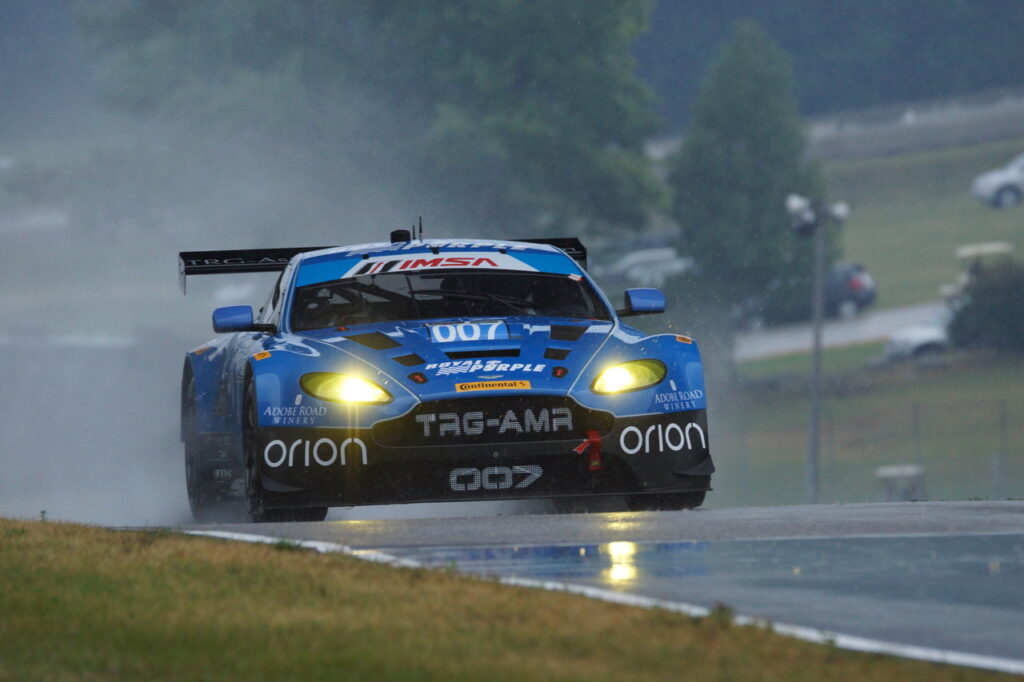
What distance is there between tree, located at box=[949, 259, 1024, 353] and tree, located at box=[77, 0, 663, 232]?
11.0 m

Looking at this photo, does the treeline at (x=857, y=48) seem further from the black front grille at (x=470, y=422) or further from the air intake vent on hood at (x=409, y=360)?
the black front grille at (x=470, y=422)

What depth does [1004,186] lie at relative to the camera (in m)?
79.4

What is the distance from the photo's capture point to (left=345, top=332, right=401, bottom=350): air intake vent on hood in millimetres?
10070

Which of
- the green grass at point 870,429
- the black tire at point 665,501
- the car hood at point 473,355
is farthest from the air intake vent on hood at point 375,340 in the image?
the green grass at point 870,429

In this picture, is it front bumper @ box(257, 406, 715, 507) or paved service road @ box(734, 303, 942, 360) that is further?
A: paved service road @ box(734, 303, 942, 360)

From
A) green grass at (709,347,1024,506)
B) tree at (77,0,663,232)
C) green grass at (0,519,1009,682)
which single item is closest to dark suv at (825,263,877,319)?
green grass at (709,347,1024,506)

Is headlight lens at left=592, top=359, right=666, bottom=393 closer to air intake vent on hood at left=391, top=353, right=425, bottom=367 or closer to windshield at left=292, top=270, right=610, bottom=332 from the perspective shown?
air intake vent on hood at left=391, top=353, right=425, bottom=367

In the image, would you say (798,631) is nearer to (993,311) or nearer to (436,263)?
(436,263)

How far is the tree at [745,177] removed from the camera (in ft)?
232

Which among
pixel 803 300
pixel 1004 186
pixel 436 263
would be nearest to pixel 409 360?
pixel 436 263

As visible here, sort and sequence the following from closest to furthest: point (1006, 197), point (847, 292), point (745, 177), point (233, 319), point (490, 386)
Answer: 1. point (490, 386)
2. point (233, 319)
3. point (745, 177)
4. point (847, 292)
5. point (1006, 197)

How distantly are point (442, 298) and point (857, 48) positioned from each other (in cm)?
8502

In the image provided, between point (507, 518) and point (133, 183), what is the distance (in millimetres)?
59023

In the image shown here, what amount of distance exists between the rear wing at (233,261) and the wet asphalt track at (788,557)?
402 cm
